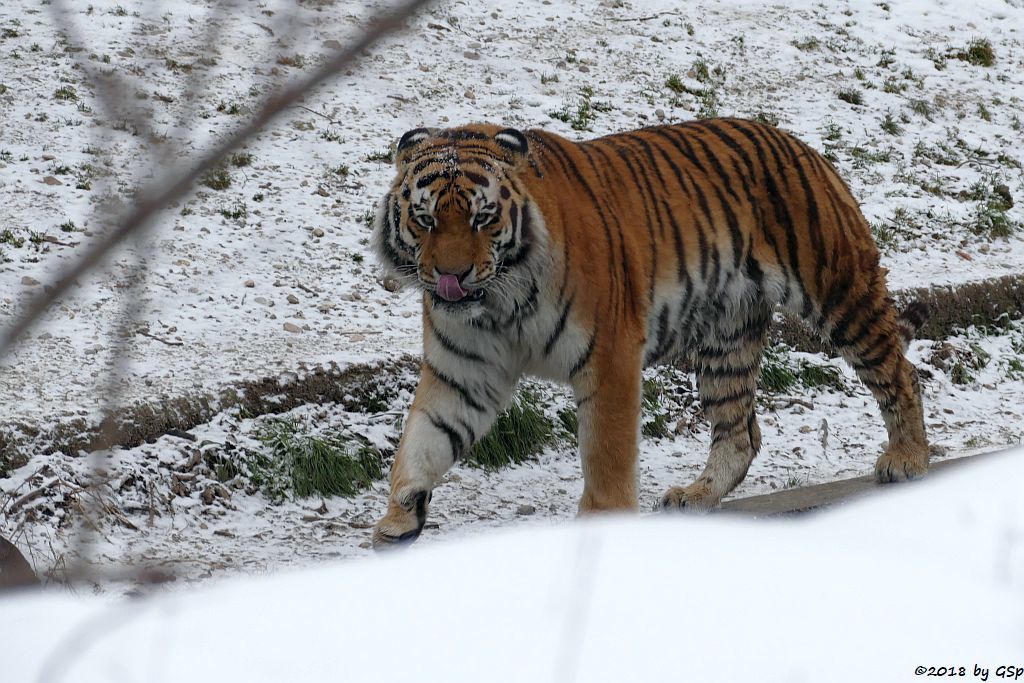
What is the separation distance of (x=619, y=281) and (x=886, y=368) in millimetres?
1436

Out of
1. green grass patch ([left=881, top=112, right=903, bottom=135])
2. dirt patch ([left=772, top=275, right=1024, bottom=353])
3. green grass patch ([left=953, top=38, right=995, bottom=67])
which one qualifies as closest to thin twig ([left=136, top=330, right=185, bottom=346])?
dirt patch ([left=772, top=275, right=1024, bottom=353])

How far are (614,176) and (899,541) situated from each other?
7.64 ft

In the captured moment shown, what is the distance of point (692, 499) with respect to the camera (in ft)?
15.6

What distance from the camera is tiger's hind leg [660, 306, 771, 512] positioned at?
4.87 m

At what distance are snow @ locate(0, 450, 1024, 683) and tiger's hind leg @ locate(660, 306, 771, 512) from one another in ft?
8.78

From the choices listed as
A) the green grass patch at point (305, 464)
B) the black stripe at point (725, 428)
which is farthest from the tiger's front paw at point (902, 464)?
the green grass patch at point (305, 464)

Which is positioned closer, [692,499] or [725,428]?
[692,499]

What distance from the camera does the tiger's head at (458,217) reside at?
3660 millimetres

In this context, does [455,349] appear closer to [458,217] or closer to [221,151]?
[458,217]

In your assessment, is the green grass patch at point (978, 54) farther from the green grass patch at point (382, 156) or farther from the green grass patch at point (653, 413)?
the green grass patch at point (653, 413)

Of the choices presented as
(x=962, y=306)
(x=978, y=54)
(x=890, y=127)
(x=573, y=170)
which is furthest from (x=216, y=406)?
(x=978, y=54)

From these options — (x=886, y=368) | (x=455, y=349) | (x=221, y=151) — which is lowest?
(x=886, y=368)

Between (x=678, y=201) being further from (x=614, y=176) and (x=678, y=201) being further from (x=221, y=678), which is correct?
(x=221, y=678)

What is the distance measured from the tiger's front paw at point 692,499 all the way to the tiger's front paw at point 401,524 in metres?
1.33
